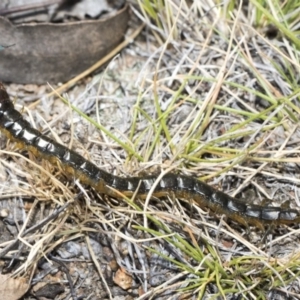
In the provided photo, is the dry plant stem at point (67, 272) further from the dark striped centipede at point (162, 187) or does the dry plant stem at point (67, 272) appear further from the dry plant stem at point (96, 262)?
the dark striped centipede at point (162, 187)

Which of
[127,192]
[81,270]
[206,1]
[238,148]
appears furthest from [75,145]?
[206,1]

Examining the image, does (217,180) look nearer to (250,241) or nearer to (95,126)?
(250,241)

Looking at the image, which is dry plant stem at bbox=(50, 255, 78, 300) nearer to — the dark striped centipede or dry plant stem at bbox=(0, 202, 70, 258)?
dry plant stem at bbox=(0, 202, 70, 258)

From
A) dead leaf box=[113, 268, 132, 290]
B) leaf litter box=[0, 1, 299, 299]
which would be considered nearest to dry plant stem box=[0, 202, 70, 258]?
leaf litter box=[0, 1, 299, 299]

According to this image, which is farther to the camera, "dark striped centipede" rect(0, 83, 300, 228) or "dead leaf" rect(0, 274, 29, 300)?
"dark striped centipede" rect(0, 83, 300, 228)

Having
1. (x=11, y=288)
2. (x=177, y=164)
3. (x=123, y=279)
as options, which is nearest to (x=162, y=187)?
(x=177, y=164)

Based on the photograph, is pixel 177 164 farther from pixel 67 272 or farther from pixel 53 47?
pixel 53 47
